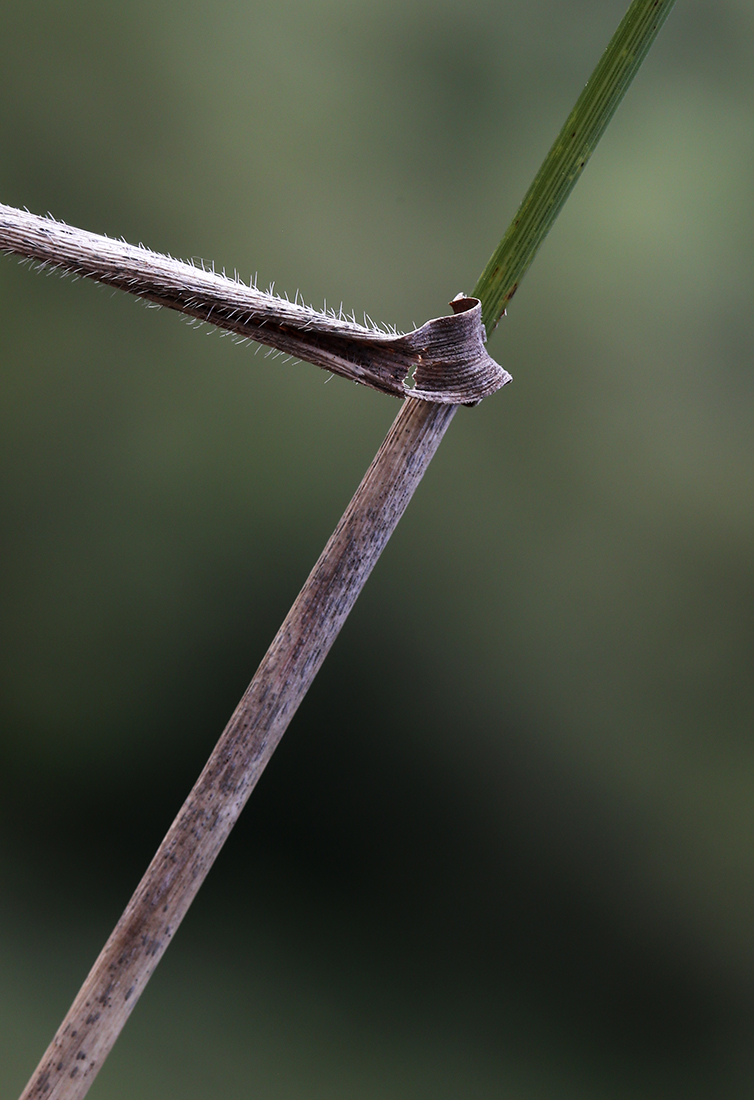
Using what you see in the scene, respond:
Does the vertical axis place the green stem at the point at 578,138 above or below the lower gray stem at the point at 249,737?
above

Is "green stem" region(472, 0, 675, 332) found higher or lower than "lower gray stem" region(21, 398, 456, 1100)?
higher

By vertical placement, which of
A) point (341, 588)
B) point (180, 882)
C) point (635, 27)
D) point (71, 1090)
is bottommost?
point (71, 1090)

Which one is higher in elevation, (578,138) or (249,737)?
(578,138)

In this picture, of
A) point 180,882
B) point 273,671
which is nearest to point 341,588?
point 273,671

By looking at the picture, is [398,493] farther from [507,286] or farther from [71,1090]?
[71,1090]
